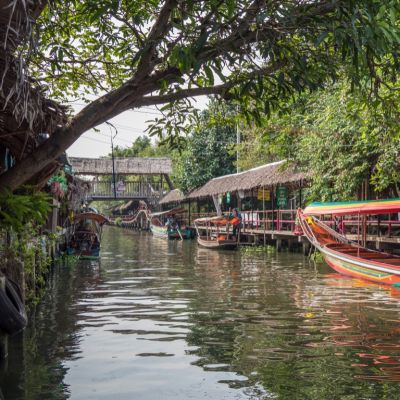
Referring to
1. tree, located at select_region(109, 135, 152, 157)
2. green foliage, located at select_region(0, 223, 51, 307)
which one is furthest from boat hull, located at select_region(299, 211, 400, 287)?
tree, located at select_region(109, 135, 152, 157)

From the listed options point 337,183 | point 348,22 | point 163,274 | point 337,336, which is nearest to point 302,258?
point 337,183

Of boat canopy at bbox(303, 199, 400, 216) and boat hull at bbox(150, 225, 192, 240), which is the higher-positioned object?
boat canopy at bbox(303, 199, 400, 216)

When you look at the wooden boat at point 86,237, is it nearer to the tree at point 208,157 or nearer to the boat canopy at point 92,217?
the boat canopy at point 92,217

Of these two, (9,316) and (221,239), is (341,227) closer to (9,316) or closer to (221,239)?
(221,239)

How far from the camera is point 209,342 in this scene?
7457 mm

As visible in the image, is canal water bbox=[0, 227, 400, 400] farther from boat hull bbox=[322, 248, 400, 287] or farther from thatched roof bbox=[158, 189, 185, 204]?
thatched roof bbox=[158, 189, 185, 204]

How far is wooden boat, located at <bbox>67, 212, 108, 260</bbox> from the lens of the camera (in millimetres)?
19984

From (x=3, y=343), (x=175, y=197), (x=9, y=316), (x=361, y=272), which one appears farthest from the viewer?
(x=175, y=197)

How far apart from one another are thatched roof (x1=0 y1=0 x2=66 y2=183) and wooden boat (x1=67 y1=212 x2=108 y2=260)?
12.1 m

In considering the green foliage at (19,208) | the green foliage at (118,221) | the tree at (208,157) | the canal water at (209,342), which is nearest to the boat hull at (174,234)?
the tree at (208,157)

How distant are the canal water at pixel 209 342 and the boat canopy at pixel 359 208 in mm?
1839

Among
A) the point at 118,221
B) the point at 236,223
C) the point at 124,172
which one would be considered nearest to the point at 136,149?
the point at 118,221

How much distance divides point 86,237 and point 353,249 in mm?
9362

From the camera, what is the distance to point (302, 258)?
20750 mm
